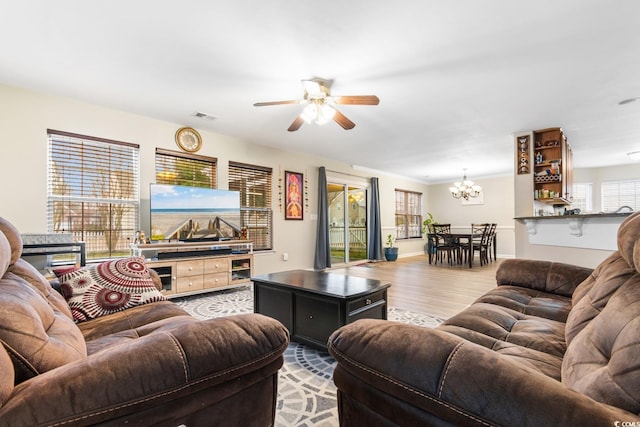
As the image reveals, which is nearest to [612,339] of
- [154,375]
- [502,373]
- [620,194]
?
[502,373]

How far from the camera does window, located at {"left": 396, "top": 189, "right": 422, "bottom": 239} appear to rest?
342 inches

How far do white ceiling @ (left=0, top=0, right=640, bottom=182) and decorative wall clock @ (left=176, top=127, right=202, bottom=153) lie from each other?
18cm

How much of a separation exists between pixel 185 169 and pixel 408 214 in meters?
6.78

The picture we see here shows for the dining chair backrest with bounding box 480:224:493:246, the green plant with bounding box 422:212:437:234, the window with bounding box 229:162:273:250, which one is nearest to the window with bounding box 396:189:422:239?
the green plant with bounding box 422:212:437:234

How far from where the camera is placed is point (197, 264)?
149 inches

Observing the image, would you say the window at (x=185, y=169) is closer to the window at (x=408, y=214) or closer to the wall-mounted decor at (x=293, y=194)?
the wall-mounted decor at (x=293, y=194)

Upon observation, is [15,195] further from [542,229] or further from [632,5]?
[542,229]

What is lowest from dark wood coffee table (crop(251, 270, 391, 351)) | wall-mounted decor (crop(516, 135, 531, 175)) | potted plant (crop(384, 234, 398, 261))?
potted plant (crop(384, 234, 398, 261))

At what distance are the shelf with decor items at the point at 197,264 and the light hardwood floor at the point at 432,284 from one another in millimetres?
2194

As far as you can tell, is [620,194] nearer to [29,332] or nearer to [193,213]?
[193,213]

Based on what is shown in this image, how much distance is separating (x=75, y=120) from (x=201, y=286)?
7.92 feet

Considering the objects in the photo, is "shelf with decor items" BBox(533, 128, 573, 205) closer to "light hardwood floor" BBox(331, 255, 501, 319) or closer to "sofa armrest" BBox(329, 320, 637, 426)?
"light hardwood floor" BBox(331, 255, 501, 319)

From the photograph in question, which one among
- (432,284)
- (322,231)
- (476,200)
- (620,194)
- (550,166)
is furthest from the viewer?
(476,200)

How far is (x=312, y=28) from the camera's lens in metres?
2.10
